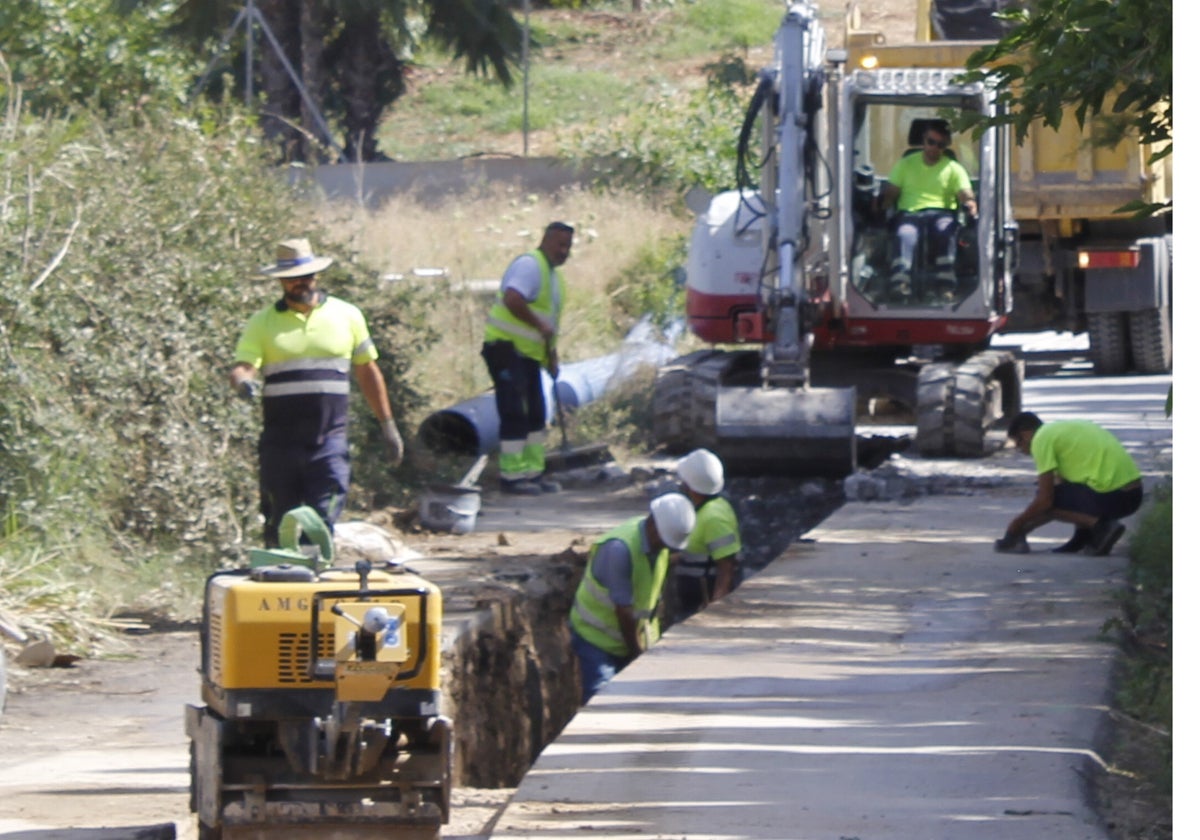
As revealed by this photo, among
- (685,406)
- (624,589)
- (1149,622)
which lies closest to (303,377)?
(624,589)

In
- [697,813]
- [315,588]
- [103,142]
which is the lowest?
[697,813]

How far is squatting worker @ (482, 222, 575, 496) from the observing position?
13.9 meters

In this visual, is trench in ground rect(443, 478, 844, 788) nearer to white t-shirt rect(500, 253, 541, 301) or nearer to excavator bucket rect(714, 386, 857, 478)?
excavator bucket rect(714, 386, 857, 478)

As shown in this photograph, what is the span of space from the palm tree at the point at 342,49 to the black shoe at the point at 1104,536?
16.1 meters

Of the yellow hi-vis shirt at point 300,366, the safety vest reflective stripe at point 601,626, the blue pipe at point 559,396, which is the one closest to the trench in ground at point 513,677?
the safety vest reflective stripe at point 601,626

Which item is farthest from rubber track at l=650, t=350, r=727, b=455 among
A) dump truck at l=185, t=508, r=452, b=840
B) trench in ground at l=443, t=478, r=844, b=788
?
dump truck at l=185, t=508, r=452, b=840

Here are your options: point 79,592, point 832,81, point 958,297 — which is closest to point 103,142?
point 79,592

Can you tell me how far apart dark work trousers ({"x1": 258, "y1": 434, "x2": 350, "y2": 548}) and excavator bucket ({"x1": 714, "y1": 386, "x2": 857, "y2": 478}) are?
14.7ft

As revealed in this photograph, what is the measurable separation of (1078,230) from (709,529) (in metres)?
8.53

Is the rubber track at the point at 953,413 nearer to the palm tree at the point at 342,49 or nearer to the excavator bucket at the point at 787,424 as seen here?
the excavator bucket at the point at 787,424

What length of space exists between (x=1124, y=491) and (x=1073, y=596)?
1.29 meters

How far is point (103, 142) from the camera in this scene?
12281 mm

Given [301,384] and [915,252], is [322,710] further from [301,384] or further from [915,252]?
[915,252]

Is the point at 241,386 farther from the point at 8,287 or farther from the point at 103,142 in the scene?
the point at 103,142
